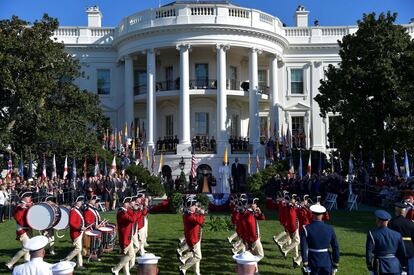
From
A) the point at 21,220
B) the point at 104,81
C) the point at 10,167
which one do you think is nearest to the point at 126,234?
the point at 21,220

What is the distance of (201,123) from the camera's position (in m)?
38.9

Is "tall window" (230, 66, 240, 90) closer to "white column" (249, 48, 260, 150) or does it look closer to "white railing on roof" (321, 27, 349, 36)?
"white column" (249, 48, 260, 150)

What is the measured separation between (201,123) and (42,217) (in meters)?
27.1

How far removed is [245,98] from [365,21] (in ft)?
38.2

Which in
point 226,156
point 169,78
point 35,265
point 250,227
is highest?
point 169,78

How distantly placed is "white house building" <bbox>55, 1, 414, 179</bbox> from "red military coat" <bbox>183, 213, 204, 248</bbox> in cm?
2267

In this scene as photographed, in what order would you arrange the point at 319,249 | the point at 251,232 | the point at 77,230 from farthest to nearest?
the point at 77,230, the point at 251,232, the point at 319,249

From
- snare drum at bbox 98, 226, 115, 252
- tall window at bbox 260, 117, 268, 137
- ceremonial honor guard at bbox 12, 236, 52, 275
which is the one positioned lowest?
snare drum at bbox 98, 226, 115, 252

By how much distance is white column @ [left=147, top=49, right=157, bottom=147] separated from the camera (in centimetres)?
3644

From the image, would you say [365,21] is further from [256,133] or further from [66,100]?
[66,100]

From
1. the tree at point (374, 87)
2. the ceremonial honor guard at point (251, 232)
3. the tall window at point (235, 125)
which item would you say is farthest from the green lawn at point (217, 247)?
the tall window at point (235, 125)

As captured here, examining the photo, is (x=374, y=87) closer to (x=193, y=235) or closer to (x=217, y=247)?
(x=217, y=247)

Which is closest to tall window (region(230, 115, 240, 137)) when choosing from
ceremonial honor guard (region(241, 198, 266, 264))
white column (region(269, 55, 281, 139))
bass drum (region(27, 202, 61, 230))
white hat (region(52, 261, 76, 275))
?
white column (region(269, 55, 281, 139))

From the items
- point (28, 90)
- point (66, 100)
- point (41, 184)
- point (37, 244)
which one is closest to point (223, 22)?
point (66, 100)
